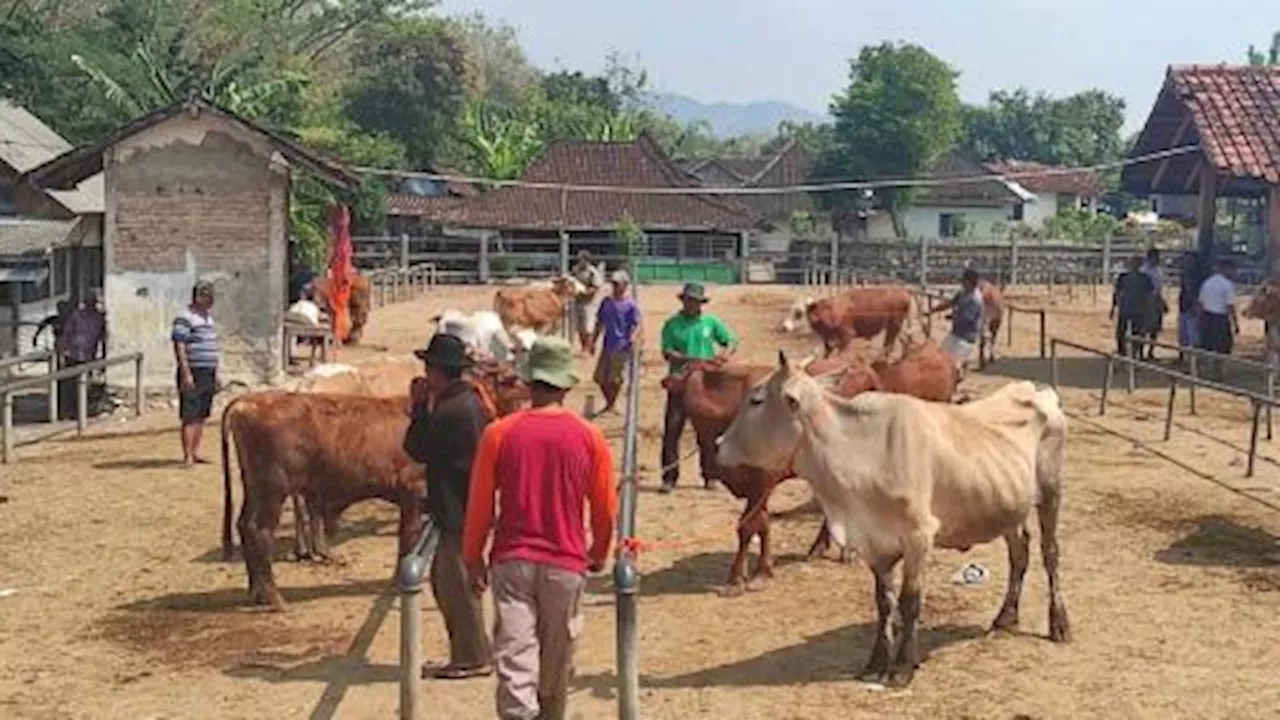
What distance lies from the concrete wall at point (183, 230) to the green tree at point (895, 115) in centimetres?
4256

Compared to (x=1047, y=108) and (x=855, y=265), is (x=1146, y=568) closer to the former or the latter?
(x=855, y=265)

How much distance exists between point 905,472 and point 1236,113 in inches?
647

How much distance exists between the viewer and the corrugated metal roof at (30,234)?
66.5ft

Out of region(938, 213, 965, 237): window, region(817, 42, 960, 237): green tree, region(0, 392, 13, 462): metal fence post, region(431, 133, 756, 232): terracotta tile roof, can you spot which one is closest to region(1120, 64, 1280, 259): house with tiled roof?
region(0, 392, 13, 462): metal fence post

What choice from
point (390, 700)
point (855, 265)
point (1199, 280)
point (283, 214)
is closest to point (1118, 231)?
point (855, 265)

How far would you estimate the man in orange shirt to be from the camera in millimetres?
5832

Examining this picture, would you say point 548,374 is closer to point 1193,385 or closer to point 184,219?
point 1193,385

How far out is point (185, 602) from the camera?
9219 mm

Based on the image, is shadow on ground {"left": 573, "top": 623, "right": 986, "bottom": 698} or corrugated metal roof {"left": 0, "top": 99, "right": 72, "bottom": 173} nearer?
shadow on ground {"left": 573, "top": 623, "right": 986, "bottom": 698}

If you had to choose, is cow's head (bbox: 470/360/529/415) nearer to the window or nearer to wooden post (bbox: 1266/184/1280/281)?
wooden post (bbox: 1266/184/1280/281)

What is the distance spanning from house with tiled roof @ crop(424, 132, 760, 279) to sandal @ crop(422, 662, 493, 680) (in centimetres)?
3676

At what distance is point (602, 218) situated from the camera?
46.2 meters

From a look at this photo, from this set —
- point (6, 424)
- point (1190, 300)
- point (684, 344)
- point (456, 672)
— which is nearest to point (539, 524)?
point (456, 672)

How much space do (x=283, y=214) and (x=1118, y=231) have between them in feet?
148
